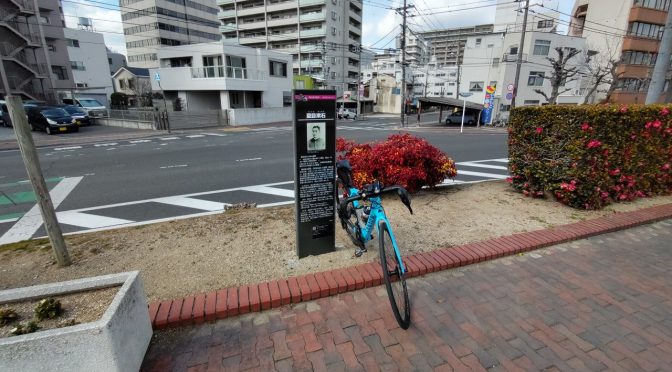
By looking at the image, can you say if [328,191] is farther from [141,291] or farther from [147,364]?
[147,364]

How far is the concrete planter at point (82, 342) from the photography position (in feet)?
5.90

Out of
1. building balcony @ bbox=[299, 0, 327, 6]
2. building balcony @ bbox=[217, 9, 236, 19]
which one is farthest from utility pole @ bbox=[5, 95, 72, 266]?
building balcony @ bbox=[217, 9, 236, 19]

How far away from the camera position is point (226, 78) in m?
26.6

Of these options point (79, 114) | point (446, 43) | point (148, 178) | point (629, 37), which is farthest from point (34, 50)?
point (446, 43)

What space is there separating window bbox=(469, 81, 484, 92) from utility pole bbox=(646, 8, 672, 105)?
1451 inches

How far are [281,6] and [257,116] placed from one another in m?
33.9

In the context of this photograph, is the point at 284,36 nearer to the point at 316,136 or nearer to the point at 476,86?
the point at 476,86

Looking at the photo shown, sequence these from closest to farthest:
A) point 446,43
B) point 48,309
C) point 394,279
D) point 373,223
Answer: point 48,309 < point 394,279 < point 373,223 < point 446,43

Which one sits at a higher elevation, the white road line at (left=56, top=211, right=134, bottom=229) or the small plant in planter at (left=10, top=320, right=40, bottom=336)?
the small plant in planter at (left=10, top=320, right=40, bottom=336)

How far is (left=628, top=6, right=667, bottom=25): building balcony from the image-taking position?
3602cm

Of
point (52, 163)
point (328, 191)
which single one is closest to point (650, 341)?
point (328, 191)

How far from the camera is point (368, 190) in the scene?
3047mm

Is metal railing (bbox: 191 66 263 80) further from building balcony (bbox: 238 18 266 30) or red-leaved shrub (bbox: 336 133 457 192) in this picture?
building balcony (bbox: 238 18 266 30)

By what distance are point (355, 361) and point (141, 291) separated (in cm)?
171
